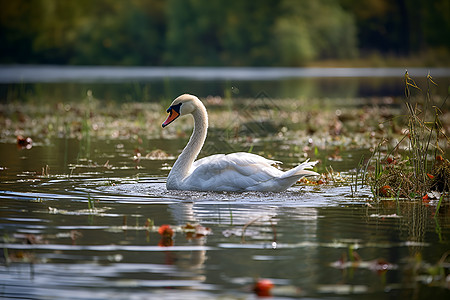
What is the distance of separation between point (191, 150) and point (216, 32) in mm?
79823

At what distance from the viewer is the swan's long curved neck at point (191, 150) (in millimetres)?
10008

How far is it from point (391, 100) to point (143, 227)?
22.2 metres

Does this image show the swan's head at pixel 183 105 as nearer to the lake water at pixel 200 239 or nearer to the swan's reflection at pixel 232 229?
the lake water at pixel 200 239

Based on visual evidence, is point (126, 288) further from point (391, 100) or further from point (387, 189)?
point (391, 100)

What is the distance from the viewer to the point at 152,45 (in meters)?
88.3

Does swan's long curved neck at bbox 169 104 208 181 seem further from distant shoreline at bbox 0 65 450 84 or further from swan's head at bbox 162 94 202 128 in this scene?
distant shoreline at bbox 0 65 450 84

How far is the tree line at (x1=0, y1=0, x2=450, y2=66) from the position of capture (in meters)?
84.5

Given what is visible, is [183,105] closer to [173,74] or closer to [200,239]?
[200,239]

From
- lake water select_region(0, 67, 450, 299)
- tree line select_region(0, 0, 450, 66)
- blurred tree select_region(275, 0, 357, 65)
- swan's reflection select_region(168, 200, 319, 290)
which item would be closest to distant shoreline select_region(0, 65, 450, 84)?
blurred tree select_region(275, 0, 357, 65)

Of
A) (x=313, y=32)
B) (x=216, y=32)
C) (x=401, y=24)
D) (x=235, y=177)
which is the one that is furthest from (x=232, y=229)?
(x=401, y=24)

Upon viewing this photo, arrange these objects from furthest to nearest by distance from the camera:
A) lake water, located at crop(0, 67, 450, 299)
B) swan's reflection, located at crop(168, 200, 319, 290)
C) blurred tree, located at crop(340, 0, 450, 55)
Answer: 1. blurred tree, located at crop(340, 0, 450, 55)
2. swan's reflection, located at crop(168, 200, 319, 290)
3. lake water, located at crop(0, 67, 450, 299)

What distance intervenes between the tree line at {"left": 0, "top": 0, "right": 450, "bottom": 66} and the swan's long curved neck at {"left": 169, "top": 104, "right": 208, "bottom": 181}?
6844cm

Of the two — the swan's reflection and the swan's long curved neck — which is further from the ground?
the swan's long curved neck

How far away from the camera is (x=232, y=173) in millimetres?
9648
